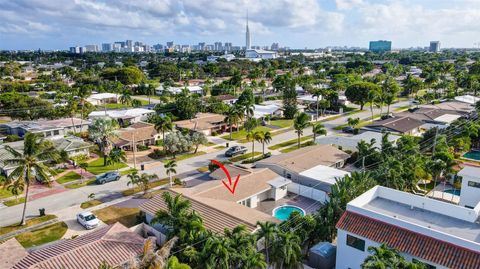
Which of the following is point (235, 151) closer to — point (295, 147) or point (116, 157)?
point (295, 147)

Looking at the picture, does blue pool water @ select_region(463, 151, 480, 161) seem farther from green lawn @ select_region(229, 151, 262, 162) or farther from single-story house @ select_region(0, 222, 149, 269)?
single-story house @ select_region(0, 222, 149, 269)

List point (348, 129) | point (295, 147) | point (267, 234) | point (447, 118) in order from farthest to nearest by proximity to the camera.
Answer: point (447, 118), point (348, 129), point (295, 147), point (267, 234)

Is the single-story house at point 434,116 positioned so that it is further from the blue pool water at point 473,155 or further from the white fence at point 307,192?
the white fence at point 307,192

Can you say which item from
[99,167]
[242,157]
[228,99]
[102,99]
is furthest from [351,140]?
[102,99]

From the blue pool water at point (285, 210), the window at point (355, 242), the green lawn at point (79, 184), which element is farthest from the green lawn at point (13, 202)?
the window at point (355, 242)

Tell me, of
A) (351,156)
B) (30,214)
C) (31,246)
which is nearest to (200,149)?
(351,156)

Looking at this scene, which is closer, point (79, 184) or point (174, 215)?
point (174, 215)
